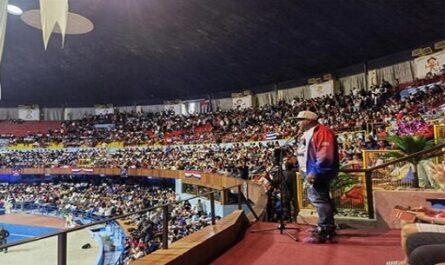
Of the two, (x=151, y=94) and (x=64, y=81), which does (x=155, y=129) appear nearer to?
(x=151, y=94)

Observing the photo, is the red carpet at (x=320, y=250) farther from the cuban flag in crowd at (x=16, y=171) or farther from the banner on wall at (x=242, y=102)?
the cuban flag in crowd at (x=16, y=171)

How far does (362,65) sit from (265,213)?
1172 centimetres

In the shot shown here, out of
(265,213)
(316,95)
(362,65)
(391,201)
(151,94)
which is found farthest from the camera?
(151,94)

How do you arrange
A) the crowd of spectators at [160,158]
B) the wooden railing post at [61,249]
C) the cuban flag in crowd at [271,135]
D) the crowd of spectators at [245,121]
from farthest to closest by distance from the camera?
the cuban flag in crowd at [271,135], the crowd of spectators at [160,158], the crowd of spectators at [245,121], the wooden railing post at [61,249]

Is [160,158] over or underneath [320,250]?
over

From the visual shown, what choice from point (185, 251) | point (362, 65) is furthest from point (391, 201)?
point (362, 65)

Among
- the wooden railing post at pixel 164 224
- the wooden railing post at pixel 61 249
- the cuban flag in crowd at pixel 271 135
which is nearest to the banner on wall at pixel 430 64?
the cuban flag in crowd at pixel 271 135

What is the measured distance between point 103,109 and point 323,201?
2483 centimetres

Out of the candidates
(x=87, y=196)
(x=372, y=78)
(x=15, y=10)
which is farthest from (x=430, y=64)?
(x=87, y=196)

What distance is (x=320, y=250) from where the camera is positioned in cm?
305

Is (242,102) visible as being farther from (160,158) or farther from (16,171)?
(16,171)

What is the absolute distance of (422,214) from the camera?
2.12 m

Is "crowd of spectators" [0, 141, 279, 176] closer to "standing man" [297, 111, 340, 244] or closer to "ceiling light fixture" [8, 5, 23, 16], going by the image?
"standing man" [297, 111, 340, 244]

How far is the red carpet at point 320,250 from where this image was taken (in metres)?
2.80
